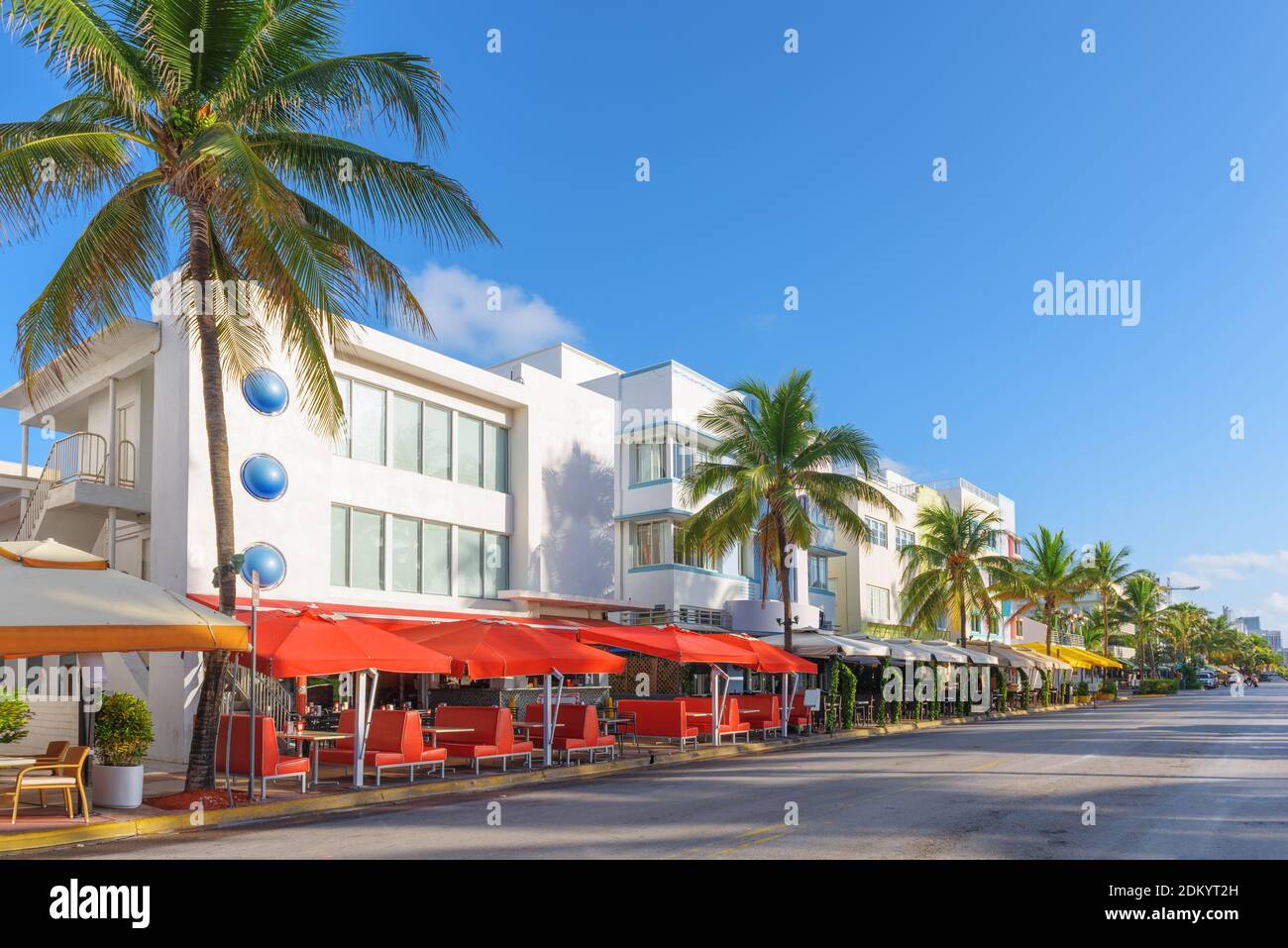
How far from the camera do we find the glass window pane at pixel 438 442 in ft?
90.7

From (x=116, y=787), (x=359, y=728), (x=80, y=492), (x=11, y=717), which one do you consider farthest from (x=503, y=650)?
(x=80, y=492)

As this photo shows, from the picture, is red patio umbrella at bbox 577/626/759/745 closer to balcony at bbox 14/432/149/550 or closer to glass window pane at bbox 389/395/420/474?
glass window pane at bbox 389/395/420/474

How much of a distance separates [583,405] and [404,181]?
688 inches

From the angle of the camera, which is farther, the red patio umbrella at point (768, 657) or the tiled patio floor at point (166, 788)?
the red patio umbrella at point (768, 657)

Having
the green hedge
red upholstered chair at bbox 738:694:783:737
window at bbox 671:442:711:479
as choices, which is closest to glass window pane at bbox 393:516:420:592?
red upholstered chair at bbox 738:694:783:737

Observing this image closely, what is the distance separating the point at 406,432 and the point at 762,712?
1158 cm

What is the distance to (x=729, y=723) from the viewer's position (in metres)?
26.2

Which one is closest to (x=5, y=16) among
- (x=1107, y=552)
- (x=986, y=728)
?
(x=986, y=728)

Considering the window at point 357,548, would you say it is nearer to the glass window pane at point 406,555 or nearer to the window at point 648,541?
the glass window pane at point 406,555

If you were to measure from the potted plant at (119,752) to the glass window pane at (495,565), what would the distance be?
14950mm

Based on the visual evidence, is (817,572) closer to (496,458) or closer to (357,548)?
(496,458)

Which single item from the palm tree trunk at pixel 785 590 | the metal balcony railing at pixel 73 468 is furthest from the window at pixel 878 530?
the metal balcony railing at pixel 73 468

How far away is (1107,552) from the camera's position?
69062 millimetres

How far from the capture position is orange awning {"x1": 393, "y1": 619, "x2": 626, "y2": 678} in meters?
17.9
